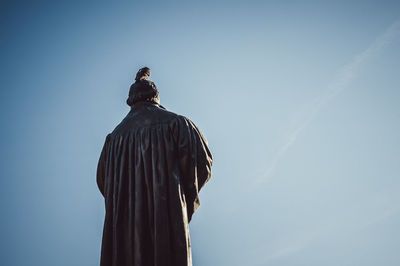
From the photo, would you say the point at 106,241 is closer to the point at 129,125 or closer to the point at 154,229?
the point at 154,229

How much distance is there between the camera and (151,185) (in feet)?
14.6

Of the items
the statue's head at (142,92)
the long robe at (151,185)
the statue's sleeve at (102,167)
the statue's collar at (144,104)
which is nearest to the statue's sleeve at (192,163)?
the long robe at (151,185)

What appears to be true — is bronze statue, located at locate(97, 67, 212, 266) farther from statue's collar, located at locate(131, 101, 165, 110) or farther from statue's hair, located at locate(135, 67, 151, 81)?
statue's hair, located at locate(135, 67, 151, 81)

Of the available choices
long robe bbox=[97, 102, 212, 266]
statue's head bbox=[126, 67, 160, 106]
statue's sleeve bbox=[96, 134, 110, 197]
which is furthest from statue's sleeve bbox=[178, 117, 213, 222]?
statue's sleeve bbox=[96, 134, 110, 197]

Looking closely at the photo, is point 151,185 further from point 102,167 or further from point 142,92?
point 142,92

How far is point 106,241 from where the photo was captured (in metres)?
4.34

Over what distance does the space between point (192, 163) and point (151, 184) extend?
25.0 inches

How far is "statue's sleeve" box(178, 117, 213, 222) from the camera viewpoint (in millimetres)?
4555

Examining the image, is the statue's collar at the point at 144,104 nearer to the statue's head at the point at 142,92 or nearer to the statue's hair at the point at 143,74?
the statue's head at the point at 142,92

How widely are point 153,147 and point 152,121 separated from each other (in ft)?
1.54

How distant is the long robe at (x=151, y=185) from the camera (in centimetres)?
404

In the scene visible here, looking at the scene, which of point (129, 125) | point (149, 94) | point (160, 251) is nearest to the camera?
point (160, 251)

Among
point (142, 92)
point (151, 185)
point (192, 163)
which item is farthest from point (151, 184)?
point (142, 92)

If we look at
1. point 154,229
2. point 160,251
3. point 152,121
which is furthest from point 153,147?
point 160,251
